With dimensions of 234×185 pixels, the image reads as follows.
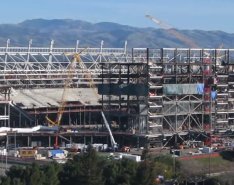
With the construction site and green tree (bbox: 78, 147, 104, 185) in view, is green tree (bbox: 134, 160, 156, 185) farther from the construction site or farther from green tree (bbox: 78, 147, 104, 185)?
the construction site

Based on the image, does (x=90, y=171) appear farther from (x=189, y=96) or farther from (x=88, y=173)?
(x=189, y=96)

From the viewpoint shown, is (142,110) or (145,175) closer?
(145,175)

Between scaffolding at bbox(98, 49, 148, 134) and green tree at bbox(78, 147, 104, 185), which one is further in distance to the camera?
scaffolding at bbox(98, 49, 148, 134)

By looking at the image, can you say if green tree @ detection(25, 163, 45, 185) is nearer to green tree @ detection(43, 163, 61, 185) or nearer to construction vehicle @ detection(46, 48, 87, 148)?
green tree @ detection(43, 163, 61, 185)

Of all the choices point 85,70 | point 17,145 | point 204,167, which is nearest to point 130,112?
point 17,145

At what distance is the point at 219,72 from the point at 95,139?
11.7m

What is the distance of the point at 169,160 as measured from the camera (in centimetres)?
5416

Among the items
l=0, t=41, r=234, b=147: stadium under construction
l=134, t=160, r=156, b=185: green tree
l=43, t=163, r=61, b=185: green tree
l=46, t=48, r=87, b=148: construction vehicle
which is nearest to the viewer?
l=43, t=163, r=61, b=185: green tree

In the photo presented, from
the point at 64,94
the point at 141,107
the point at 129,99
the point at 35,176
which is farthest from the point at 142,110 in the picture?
the point at 35,176

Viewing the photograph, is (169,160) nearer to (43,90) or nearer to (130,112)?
(130,112)

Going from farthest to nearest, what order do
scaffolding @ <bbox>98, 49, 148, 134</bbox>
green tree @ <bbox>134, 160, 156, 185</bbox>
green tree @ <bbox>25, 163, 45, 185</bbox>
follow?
scaffolding @ <bbox>98, 49, 148, 134</bbox>
green tree @ <bbox>134, 160, 156, 185</bbox>
green tree @ <bbox>25, 163, 45, 185</bbox>

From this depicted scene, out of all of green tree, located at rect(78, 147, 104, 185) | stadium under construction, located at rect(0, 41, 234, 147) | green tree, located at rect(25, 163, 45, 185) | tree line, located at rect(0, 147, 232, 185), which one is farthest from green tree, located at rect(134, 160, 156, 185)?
stadium under construction, located at rect(0, 41, 234, 147)

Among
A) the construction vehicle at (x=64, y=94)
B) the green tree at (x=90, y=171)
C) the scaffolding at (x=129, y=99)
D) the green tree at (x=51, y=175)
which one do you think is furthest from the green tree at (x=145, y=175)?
the construction vehicle at (x=64, y=94)

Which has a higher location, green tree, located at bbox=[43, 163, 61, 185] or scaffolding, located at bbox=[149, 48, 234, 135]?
scaffolding, located at bbox=[149, 48, 234, 135]
